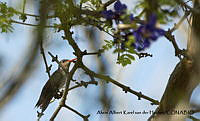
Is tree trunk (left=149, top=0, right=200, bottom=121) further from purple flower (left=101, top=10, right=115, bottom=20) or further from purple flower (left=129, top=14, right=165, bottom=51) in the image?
purple flower (left=129, top=14, right=165, bottom=51)

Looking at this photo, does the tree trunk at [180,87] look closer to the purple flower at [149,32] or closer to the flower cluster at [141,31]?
the flower cluster at [141,31]

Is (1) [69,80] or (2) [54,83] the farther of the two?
(2) [54,83]

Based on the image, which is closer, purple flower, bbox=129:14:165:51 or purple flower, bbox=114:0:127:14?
purple flower, bbox=129:14:165:51

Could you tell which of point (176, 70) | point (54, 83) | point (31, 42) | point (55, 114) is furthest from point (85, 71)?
point (54, 83)

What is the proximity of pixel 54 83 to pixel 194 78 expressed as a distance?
2404mm

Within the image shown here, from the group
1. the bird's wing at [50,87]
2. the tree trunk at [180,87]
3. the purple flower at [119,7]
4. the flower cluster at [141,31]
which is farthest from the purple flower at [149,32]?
the bird's wing at [50,87]

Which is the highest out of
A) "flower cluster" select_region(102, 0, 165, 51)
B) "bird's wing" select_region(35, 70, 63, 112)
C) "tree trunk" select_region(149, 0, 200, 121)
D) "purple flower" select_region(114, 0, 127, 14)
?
"purple flower" select_region(114, 0, 127, 14)

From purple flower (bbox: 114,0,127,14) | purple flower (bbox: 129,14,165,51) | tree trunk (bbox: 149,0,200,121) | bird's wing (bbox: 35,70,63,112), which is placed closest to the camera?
purple flower (bbox: 129,14,165,51)

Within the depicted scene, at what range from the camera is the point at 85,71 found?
9.02 ft

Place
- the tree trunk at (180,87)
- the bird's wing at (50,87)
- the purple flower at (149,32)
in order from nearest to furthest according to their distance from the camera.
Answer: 1. the purple flower at (149,32)
2. the tree trunk at (180,87)
3. the bird's wing at (50,87)

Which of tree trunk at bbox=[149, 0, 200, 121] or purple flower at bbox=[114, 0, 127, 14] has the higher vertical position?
purple flower at bbox=[114, 0, 127, 14]

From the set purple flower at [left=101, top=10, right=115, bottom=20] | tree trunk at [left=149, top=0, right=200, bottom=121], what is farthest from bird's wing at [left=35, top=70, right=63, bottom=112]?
purple flower at [left=101, top=10, right=115, bottom=20]

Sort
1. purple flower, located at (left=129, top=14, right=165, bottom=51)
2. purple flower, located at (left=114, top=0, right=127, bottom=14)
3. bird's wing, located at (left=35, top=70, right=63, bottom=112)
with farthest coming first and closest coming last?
bird's wing, located at (left=35, top=70, right=63, bottom=112) → purple flower, located at (left=114, top=0, right=127, bottom=14) → purple flower, located at (left=129, top=14, right=165, bottom=51)

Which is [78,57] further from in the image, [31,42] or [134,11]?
[31,42]
